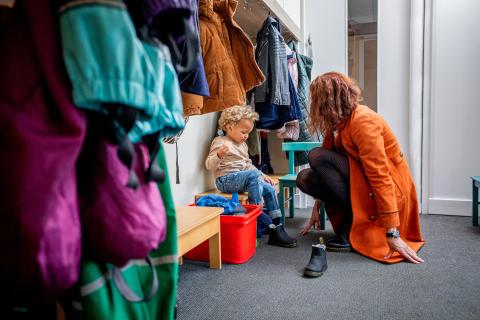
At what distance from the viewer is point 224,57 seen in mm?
1450

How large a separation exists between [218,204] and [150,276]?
1361mm

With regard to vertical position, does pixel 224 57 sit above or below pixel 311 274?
above

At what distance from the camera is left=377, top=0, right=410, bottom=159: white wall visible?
315cm

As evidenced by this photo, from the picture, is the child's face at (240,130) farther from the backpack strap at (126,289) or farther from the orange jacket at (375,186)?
the backpack strap at (126,289)

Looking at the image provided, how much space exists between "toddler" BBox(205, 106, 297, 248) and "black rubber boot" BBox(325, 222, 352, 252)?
21cm

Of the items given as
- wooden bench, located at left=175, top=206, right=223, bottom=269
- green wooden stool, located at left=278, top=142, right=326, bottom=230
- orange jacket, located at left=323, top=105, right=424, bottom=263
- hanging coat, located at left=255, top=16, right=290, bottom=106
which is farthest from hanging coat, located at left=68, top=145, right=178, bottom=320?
green wooden stool, located at left=278, top=142, right=326, bottom=230

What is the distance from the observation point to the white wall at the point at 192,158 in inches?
91.7

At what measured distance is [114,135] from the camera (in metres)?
0.57

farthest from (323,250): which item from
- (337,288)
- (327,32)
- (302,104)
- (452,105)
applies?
(327,32)

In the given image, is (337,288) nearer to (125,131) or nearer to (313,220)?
(313,220)

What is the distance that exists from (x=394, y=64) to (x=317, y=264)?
2.10 m

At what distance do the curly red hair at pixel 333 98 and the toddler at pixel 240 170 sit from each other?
567 millimetres

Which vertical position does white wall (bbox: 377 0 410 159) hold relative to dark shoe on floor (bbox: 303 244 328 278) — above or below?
above

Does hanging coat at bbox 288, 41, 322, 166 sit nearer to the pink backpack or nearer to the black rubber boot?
the black rubber boot
